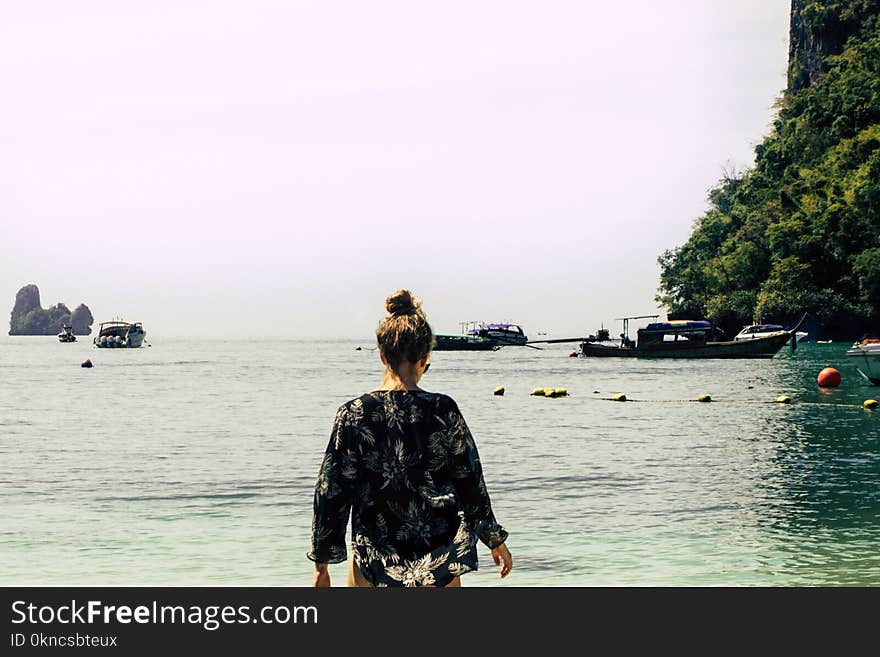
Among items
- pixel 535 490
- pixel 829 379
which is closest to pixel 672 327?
pixel 829 379

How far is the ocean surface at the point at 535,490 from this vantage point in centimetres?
1362

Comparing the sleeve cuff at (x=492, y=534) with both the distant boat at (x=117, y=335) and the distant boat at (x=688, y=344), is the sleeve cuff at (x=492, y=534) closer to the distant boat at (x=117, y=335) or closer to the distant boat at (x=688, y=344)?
the distant boat at (x=688, y=344)

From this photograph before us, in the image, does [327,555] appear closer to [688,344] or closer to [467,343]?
[688,344]

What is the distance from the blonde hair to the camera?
18.2 ft

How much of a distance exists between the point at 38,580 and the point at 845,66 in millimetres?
92646

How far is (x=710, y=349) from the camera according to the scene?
8781 cm

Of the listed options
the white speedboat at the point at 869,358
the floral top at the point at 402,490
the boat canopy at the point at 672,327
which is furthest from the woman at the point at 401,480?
the boat canopy at the point at 672,327

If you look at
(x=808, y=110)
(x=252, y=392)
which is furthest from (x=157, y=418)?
(x=808, y=110)

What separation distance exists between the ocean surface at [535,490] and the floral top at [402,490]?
7096 millimetres

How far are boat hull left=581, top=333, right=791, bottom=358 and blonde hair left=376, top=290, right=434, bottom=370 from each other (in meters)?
81.1

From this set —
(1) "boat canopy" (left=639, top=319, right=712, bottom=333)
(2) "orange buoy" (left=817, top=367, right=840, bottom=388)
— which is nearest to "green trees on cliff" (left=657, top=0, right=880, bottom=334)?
(1) "boat canopy" (left=639, top=319, right=712, bottom=333)

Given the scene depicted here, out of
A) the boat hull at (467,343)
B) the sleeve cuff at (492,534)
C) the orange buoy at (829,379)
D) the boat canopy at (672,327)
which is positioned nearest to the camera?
the sleeve cuff at (492,534)

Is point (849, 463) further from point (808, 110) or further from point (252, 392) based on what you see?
point (808, 110)
